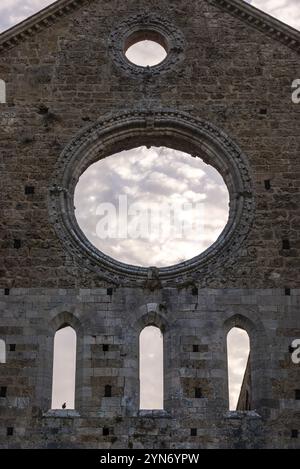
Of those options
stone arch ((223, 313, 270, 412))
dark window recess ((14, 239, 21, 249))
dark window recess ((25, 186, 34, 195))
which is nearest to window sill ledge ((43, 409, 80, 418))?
stone arch ((223, 313, 270, 412))

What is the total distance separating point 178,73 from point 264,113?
247 cm

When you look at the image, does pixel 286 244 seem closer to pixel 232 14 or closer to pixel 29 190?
pixel 29 190

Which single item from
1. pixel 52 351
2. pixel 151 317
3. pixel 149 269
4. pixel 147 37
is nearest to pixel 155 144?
pixel 147 37

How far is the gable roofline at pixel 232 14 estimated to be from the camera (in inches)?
1000

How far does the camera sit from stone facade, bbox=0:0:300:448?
21156 mm

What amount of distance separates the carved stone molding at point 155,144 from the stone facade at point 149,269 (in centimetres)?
4

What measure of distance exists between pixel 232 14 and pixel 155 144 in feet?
13.8

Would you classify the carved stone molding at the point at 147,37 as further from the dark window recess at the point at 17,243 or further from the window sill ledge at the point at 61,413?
the window sill ledge at the point at 61,413

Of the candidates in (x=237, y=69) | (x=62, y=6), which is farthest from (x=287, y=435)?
(x=62, y=6)

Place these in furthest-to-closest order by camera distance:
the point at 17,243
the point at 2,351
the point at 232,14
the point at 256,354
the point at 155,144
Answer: the point at 232,14 → the point at 155,144 → the point at 17,243 → the point at 256,354 → the point at 2,351

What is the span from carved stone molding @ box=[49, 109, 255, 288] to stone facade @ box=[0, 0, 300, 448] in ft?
0.12

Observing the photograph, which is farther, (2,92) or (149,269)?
(2,92)

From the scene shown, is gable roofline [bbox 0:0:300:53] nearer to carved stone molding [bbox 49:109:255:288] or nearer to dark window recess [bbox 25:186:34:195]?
carved stone molding [bbox 49:109:255:288]

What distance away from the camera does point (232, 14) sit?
26.0m
